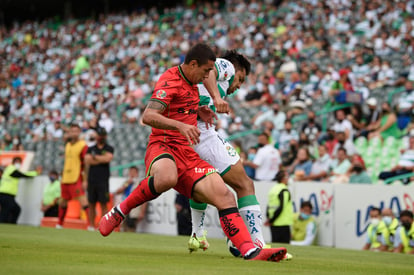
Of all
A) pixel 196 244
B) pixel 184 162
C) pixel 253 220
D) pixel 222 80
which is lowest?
pixel 196 244

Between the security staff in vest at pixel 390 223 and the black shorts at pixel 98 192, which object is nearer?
the security staff in vest at pixel 390 223

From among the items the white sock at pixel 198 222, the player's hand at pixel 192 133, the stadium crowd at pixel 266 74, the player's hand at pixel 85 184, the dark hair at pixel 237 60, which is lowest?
the white sock at pixel 198 222

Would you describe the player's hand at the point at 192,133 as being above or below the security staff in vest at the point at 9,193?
above

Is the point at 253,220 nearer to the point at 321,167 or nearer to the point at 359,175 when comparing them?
the point at 359,175

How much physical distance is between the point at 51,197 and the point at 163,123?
12.3 m

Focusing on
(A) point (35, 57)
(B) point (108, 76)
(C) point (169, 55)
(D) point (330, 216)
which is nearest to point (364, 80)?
(D) point (330, 216)

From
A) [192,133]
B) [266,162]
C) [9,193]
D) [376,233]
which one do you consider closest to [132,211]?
[266,162]

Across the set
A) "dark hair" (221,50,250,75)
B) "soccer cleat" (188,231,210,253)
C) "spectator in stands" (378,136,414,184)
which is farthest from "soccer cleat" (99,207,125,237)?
"spectator in stands" (378,136,414,184)

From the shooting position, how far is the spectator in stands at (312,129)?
17.9 m

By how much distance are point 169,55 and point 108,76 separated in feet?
9.38

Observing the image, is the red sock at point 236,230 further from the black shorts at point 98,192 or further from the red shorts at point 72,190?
the red shorts at point 72,190

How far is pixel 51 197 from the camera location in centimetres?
1862

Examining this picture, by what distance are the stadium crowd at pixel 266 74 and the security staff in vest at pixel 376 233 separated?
1501mm

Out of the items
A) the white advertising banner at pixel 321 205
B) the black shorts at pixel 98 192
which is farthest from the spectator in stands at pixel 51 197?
the white advertising banner at pixel 321 205
